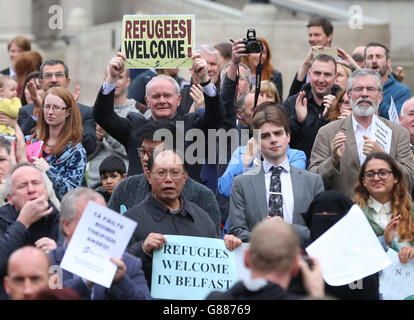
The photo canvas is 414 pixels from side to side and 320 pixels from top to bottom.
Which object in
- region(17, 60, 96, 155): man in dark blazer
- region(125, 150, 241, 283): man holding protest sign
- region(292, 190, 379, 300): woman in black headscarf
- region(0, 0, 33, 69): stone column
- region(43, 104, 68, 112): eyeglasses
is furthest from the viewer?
region(0, 0, 33, 69): stone column

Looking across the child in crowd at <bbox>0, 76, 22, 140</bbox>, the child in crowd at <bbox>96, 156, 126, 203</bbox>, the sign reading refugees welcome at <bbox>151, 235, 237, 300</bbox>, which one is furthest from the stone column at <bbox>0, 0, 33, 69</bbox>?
the sign reading refugees welcome at <bbox>151, 235, 237, 300</bbox>

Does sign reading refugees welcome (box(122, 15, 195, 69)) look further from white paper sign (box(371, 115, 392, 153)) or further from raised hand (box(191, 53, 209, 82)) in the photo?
white paper sign (box(371, 115, 392, 153))

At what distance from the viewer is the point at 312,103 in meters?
10.9

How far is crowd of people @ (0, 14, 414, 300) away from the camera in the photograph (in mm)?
7465

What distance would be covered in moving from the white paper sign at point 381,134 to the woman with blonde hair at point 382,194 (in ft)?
1.48

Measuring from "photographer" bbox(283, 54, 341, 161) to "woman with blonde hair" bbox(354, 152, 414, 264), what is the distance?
1672 mm

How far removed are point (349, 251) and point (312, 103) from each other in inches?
132

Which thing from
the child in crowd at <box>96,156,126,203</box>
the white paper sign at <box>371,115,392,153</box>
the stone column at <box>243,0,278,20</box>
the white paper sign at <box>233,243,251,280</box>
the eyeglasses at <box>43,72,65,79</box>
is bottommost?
the white paper sign at <box>233,243,251,280</box>

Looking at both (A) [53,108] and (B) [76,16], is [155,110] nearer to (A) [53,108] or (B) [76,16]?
(A) [53,108]

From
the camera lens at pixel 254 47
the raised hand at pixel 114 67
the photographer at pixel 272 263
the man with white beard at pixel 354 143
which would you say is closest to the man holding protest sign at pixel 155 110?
the raised hand at pixel 114 67

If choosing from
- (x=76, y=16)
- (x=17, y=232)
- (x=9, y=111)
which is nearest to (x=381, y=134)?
(x=17, y=232)

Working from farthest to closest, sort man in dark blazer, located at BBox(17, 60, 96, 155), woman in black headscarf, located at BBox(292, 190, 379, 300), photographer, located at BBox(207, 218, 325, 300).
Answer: man in dark blazer, located at BBox(17, 60, 96, 155), woman in black headscarf, located at BBox(292, 190, 379, 300), photographer, located at BBox(207, 218, 325, 300)
